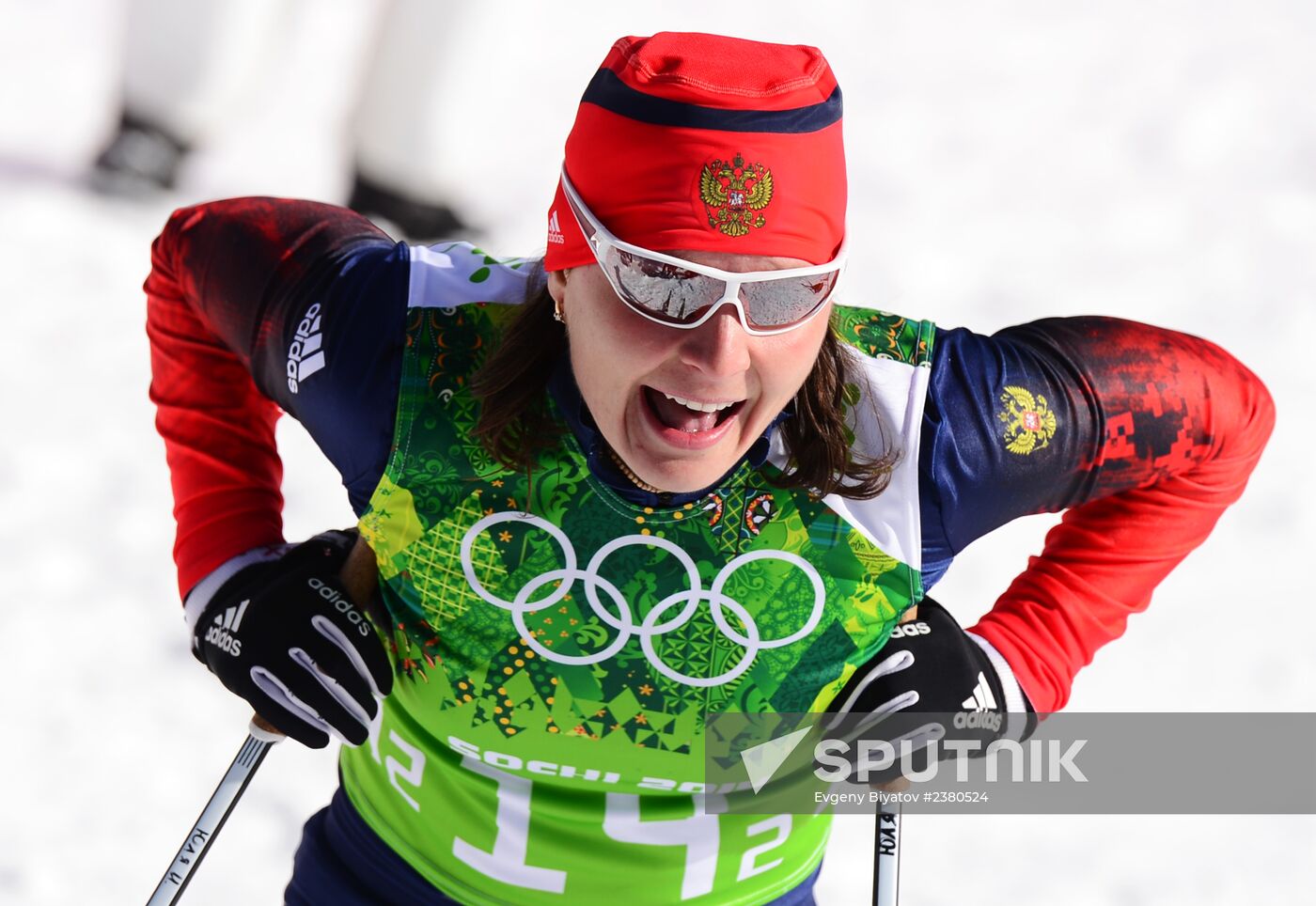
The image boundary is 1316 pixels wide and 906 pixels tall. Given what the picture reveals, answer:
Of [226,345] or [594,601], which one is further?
[226,345]

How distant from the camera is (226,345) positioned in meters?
2.18

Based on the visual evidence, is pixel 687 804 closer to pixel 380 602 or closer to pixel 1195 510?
pixel 380 602

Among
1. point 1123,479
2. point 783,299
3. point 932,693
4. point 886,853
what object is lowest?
point 886,853

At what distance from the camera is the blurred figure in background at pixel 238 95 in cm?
473

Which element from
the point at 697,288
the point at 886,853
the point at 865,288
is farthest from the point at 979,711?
the point at 865,288

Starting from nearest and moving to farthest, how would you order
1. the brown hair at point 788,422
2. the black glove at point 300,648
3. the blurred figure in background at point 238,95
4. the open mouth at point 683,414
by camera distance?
the open mouth at point 683,414, the brown hair at point 788,422, the black glove at point 300,648, the blurred figure in background at point 238,95

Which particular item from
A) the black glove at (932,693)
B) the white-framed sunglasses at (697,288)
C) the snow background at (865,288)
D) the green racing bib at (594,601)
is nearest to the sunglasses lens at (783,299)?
the white-framed sunglasses at (697,288)

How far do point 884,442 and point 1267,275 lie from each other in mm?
3658

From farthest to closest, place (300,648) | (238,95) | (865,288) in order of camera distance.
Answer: (238,95) → (865,288) → (300,648)

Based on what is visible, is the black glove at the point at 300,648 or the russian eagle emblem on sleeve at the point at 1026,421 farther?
the black glove at the point at 300,648

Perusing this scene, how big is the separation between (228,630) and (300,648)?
4.7 inches

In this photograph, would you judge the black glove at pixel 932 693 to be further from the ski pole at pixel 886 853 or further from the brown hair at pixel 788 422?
the brown hair at pixel 788 422

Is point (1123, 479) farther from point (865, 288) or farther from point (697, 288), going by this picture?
point (865, 288)

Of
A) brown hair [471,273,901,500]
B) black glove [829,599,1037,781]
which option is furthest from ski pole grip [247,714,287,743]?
black glove [829,599,1037,781]
